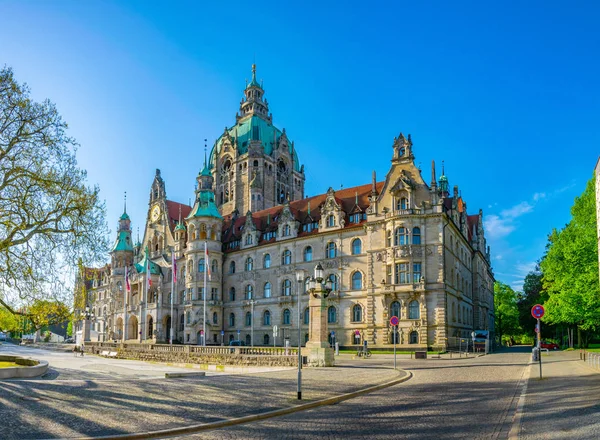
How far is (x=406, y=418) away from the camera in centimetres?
1409

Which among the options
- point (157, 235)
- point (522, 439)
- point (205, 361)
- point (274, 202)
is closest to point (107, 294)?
point (157, 235)

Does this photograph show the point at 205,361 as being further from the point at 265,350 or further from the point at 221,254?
the point at 221,254

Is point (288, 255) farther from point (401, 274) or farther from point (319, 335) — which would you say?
point (319, 335)

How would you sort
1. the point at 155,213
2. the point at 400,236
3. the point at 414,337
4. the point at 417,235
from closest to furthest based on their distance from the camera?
the point at 414,337, the point at 417,235, the point at 400,236, the point at 155,213

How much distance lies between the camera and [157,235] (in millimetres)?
87250

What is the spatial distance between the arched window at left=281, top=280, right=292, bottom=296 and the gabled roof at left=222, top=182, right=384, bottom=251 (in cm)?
593

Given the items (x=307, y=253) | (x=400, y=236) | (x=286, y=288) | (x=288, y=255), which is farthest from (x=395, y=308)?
(x=288, y=255)

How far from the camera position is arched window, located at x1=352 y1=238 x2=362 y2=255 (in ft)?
193

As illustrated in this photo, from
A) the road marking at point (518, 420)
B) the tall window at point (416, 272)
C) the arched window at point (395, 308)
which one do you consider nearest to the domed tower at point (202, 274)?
the arched window at point (395, 308)

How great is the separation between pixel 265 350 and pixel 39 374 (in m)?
16.4

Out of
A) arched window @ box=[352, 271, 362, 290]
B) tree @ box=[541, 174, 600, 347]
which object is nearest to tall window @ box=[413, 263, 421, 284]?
arched window @ box=[352, 271, 362, 290]

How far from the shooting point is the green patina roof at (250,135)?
308ft

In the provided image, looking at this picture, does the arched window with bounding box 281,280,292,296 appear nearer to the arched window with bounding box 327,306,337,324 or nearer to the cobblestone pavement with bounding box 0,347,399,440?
the arched window with bounding box 327,306,337,324

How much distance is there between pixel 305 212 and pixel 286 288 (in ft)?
32.4
